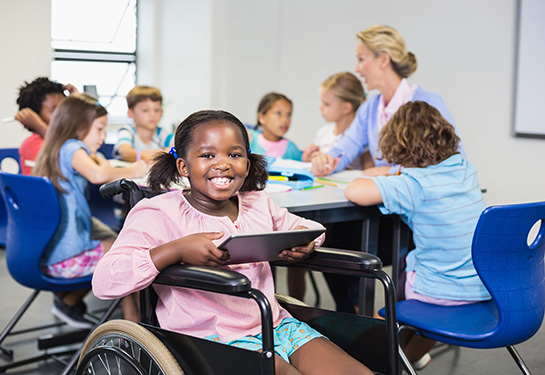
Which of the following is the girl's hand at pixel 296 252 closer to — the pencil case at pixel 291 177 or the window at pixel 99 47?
the pencil case at pixel 291 177

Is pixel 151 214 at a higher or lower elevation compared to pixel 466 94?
lower

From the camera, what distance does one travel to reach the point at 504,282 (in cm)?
176

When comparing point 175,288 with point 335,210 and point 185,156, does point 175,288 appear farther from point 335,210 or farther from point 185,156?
point 335,210

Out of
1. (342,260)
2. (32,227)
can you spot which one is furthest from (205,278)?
(32,227)

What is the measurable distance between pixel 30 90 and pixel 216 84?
7.21ft

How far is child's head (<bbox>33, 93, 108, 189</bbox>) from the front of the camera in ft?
8.35

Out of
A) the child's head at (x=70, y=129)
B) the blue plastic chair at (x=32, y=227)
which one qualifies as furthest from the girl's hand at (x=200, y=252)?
the child's head at (x=70, y=129)

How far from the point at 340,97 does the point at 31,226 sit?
1.84 m

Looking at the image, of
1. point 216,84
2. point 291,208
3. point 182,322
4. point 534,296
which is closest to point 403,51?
point 291,208

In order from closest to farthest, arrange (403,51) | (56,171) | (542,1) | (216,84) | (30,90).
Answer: (56,171), (403,51), (30,90), (542,1), (216,84)

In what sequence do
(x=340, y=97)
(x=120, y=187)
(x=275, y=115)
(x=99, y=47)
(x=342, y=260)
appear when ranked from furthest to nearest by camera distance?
(x=99, y=47) < (x=275, y=115) < (x=340, y=97) < (x=120, y=187) < (x=342, y=260)

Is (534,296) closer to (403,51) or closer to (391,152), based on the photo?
(391,152)

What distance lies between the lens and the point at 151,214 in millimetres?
1486

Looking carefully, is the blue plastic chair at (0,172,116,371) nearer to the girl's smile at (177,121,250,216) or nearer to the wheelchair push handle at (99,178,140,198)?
the wheelchair push handle at (99,178,140,198)
